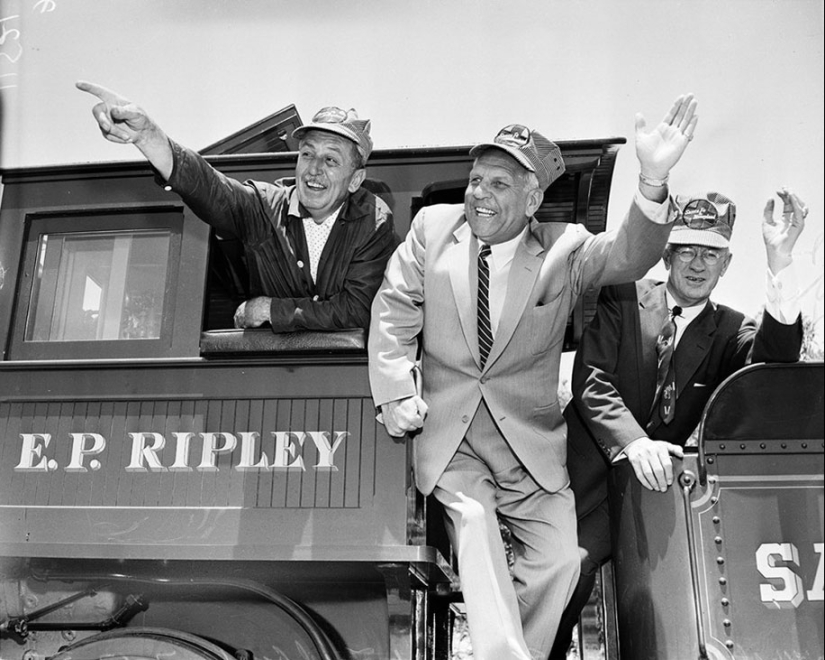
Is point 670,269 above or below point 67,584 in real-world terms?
above

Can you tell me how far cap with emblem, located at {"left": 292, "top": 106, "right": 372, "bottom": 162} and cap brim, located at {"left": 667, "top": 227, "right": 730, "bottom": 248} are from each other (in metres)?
1.03

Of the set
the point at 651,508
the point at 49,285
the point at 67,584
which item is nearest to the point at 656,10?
the point at 651,508

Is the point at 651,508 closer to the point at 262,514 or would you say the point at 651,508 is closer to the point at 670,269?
the point at 670,269

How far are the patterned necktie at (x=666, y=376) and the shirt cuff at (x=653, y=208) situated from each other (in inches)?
19.8

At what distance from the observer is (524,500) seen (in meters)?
2.41

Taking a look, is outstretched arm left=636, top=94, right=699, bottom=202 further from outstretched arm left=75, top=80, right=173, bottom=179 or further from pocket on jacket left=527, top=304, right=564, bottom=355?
outstretched arm left=75, top=80, right=173, bottom=179

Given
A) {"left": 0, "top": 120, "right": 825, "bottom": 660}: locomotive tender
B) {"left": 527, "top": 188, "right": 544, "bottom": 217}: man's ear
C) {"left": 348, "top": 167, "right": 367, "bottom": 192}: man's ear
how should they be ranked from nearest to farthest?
{"left": 0, "top": 120, "right": 825, "bottom": 660}: locomotive tender
{"left": 527, "top": 188, "right": 544, "bottom": 217}: man's ear
{"left": 348, "top": 167, "right": 367, "bottom": 192}: man's ear

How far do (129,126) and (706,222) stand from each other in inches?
71.1

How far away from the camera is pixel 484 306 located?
2475 millimetres

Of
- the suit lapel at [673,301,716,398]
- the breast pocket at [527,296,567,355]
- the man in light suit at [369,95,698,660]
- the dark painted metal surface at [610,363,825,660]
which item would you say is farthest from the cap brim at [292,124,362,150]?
the dark painted metal surface at [610,363,825,660]

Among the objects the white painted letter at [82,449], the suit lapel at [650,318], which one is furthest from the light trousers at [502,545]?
the white painted letter at [82,449]

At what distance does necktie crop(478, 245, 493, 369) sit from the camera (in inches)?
96.2

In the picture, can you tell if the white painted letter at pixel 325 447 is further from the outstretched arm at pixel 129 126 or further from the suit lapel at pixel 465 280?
the outstretched arm at pixel 129 126

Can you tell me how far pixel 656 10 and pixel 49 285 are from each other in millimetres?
2158
